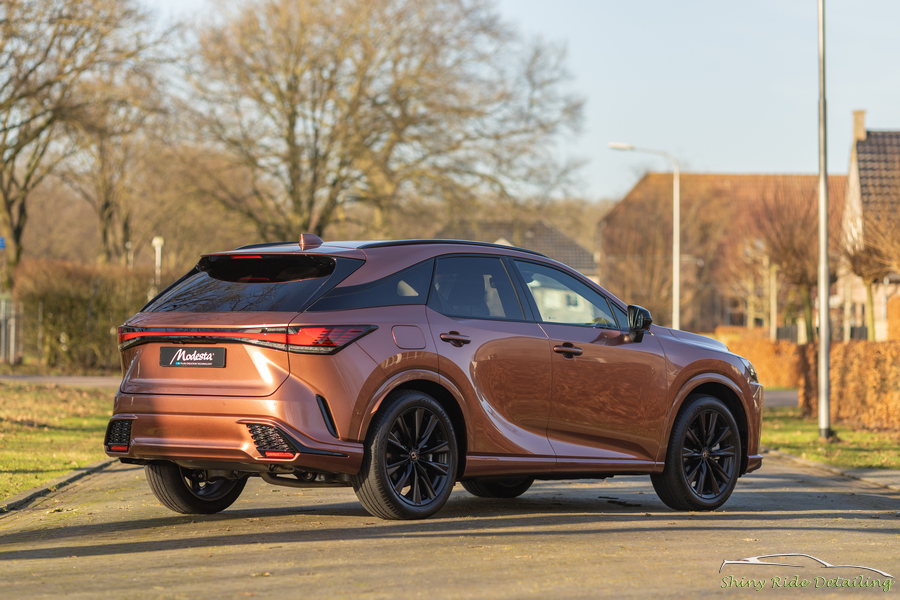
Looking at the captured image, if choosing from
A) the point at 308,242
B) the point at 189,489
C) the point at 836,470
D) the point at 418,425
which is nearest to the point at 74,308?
the point at 836,470

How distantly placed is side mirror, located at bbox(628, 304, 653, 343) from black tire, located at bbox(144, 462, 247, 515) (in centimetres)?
291

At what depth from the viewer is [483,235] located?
3462cm

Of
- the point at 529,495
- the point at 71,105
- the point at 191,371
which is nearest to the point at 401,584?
the point at 191,371

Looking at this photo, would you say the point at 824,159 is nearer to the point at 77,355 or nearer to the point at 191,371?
the point at 191,371

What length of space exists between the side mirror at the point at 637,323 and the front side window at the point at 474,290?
0.97 meters

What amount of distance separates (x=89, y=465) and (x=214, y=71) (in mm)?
22710

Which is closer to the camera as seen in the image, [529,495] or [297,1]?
[529,495]

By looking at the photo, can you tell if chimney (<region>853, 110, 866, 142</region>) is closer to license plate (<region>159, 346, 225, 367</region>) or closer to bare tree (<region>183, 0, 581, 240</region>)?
bare tree (<region>183, 0, 581, 240</region>)

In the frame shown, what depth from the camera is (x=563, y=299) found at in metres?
8.17

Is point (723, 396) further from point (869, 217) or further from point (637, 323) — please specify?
point (869, 217)

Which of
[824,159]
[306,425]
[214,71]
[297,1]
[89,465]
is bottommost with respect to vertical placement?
[89,465]

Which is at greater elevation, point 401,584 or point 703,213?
point 703,213

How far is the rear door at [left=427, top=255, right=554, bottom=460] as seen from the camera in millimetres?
7152

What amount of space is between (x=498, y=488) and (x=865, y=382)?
9.49m
